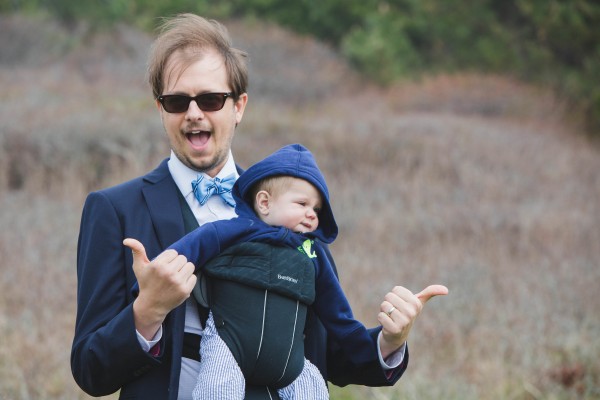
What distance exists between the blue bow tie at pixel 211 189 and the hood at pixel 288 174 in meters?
0.05

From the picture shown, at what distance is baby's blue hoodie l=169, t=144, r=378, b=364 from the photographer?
2.44 metres

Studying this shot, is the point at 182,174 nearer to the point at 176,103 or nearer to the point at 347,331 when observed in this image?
the point at 176,103

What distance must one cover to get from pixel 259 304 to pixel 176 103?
2.05 ft

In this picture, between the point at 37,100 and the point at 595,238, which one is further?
the point at 37,100

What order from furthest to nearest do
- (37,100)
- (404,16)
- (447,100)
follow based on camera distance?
Result: (404,16), (447,100), (37,100)

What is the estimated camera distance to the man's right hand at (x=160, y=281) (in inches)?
85.7

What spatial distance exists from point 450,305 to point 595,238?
3225 mm

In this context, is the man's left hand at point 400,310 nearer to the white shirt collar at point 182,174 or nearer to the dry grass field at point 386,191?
the white shirt collar at point 182,174

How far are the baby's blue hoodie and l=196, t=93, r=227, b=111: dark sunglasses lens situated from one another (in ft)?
0.68

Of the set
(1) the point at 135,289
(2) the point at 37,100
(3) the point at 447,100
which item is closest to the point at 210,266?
(1) the point at 135,289

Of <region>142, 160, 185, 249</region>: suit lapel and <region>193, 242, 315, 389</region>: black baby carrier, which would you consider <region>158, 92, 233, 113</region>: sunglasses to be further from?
<region>193, 242, 315, 389</region>: black baby carrier

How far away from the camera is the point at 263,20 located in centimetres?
→ 2447

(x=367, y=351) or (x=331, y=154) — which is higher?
(x=367, y=351)

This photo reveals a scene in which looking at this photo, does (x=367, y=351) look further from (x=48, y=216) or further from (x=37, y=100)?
(x=37, y=100)
